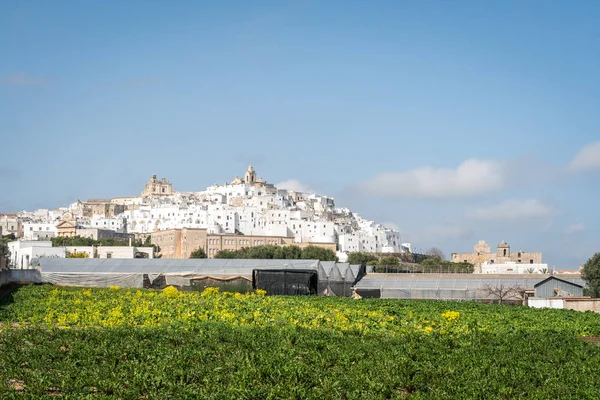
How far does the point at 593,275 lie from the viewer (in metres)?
65.4

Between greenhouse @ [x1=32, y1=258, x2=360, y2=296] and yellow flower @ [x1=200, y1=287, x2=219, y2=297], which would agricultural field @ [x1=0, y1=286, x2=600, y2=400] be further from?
greenhouse @ [x1=32, y1=258, x2=360, y2=296]

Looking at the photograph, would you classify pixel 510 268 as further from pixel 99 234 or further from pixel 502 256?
pixel 99 234

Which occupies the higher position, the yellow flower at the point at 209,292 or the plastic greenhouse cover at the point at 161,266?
the plastic greenhouse cover at the point at 161,266

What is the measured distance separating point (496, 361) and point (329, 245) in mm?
147417

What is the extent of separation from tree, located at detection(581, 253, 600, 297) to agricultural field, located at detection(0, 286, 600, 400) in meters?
38.7

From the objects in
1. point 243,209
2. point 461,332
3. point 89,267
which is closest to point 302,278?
point 89,267

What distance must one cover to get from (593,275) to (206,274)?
2858 cm

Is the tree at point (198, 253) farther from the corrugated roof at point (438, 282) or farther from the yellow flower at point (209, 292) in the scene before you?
the yellow flower at point (209, 292)

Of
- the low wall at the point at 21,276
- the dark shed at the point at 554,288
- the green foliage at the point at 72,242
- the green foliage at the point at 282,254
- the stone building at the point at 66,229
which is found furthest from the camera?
the stone building at the point at 66,229

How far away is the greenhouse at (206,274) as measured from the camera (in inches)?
2025

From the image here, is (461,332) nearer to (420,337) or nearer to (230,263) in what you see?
(420,337)

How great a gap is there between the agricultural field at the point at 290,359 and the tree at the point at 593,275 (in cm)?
3874

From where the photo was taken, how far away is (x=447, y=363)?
55.7 feet

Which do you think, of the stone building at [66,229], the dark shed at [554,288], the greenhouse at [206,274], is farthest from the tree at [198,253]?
the dark shed at [554,288]
